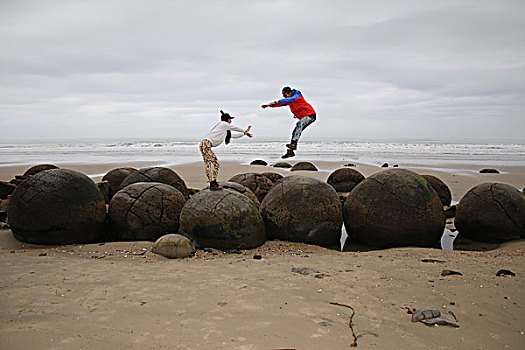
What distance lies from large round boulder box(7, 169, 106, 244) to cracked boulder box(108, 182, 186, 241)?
489 millimetres

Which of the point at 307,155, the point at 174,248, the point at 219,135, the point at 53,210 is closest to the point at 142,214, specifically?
A: the point at 53,210

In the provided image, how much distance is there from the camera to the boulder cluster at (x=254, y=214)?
7.89m

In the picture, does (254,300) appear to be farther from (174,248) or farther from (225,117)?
(225,117)

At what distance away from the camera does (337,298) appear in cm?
483

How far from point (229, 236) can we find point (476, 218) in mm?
5410

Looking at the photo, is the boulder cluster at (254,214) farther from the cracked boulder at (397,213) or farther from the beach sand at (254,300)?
the beach sand at (254,300)

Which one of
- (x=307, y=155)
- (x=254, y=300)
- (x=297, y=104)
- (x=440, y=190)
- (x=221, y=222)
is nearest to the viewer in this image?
(x=254, y=300)

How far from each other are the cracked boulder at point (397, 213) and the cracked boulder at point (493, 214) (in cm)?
113

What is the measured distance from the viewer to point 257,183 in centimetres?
1155

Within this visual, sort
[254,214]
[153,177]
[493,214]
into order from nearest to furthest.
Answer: [254,214] → [493,214] → [153,177]

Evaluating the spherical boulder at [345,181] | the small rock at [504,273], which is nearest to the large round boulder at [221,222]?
the small rock at [504,273]

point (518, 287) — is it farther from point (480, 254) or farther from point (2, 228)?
point (2, 228)

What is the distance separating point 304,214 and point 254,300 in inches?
152

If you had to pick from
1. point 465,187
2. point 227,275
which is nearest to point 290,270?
point 227,275
